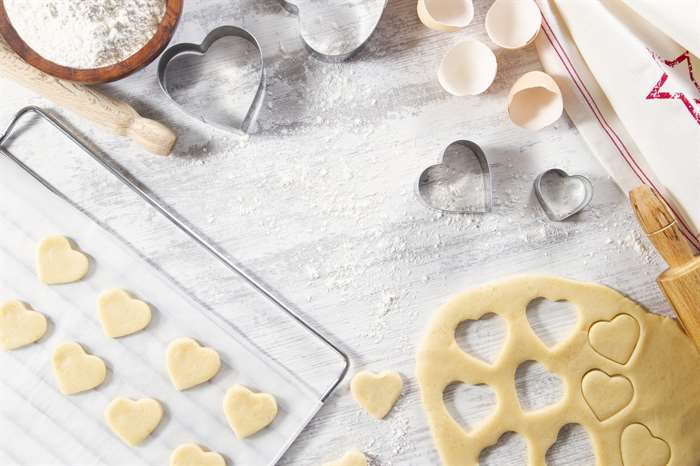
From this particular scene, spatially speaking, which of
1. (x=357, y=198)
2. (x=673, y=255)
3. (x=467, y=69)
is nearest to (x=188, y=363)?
(x=357, y=198)

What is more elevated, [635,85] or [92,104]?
[635,85]

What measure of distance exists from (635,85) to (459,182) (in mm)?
262

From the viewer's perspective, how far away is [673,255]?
3.03ft

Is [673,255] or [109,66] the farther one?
[673,255]

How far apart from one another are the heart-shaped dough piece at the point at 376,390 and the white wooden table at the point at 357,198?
0.7 inches

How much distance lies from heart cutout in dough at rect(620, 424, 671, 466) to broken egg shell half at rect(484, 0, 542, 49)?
1.84 feet

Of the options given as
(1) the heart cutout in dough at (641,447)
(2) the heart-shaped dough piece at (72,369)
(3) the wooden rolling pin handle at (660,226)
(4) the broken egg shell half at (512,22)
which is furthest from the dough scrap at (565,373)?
(2) the heart-shaped dough piece at (72,369)

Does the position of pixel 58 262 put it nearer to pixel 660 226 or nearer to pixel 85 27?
pixel 85 27

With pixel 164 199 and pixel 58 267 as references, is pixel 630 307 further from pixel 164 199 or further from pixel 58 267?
pixel 58 267

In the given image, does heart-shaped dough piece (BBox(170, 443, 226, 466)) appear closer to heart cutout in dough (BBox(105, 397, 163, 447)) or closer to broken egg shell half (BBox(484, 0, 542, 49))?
heart cutout in dough (BBox(105, 397, 163, 447))

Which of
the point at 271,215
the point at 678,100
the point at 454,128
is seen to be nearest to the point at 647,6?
the point at 678,100

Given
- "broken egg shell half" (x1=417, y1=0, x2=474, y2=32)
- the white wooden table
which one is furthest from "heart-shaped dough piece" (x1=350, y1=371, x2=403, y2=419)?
"broken egg shell half" (x1=417, y1=0, x2=474, y2=32)

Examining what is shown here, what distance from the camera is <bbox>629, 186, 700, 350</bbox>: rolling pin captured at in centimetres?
91

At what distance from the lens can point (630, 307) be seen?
3.22 ft
